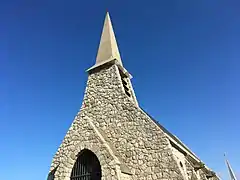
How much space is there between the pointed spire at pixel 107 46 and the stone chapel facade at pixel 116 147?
7.25ft

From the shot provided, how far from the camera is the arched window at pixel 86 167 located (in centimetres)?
977

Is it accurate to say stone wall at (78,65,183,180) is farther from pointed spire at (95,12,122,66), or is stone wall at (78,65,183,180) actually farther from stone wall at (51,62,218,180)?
pointed spire at (95,12,122,66)

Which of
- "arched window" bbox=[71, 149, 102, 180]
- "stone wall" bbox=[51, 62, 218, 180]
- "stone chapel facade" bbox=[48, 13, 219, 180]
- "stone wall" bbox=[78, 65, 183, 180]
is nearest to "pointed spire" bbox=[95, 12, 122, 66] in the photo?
"stone wall" bbox=[78, 65, 183, 180]

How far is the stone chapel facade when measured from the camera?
9.30 meters

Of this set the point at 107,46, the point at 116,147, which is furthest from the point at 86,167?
the point at 107,46

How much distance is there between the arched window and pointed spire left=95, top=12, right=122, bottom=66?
19.6 feet

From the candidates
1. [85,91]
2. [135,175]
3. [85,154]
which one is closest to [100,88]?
[85,91]

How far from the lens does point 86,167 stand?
396 inches

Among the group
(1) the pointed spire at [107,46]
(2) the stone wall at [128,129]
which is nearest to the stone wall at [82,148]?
(2) the stone wall at [128,129]

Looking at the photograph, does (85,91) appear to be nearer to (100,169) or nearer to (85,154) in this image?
(85,154)

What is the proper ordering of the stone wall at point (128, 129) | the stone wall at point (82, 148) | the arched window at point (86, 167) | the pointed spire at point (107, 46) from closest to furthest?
the stone wall at point (82, 148) → the stone wall at point (128, 129) → the arched window at point (86, 167) → the pointed spire at point (107, 46)

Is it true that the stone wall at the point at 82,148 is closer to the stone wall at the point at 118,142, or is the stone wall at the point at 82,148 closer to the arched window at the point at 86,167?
the stone wall at the point at 118,142

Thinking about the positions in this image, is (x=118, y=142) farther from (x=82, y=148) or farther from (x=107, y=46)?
(x=107, y=46)

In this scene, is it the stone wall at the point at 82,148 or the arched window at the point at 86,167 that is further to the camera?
the arched window at the point at 86,167
